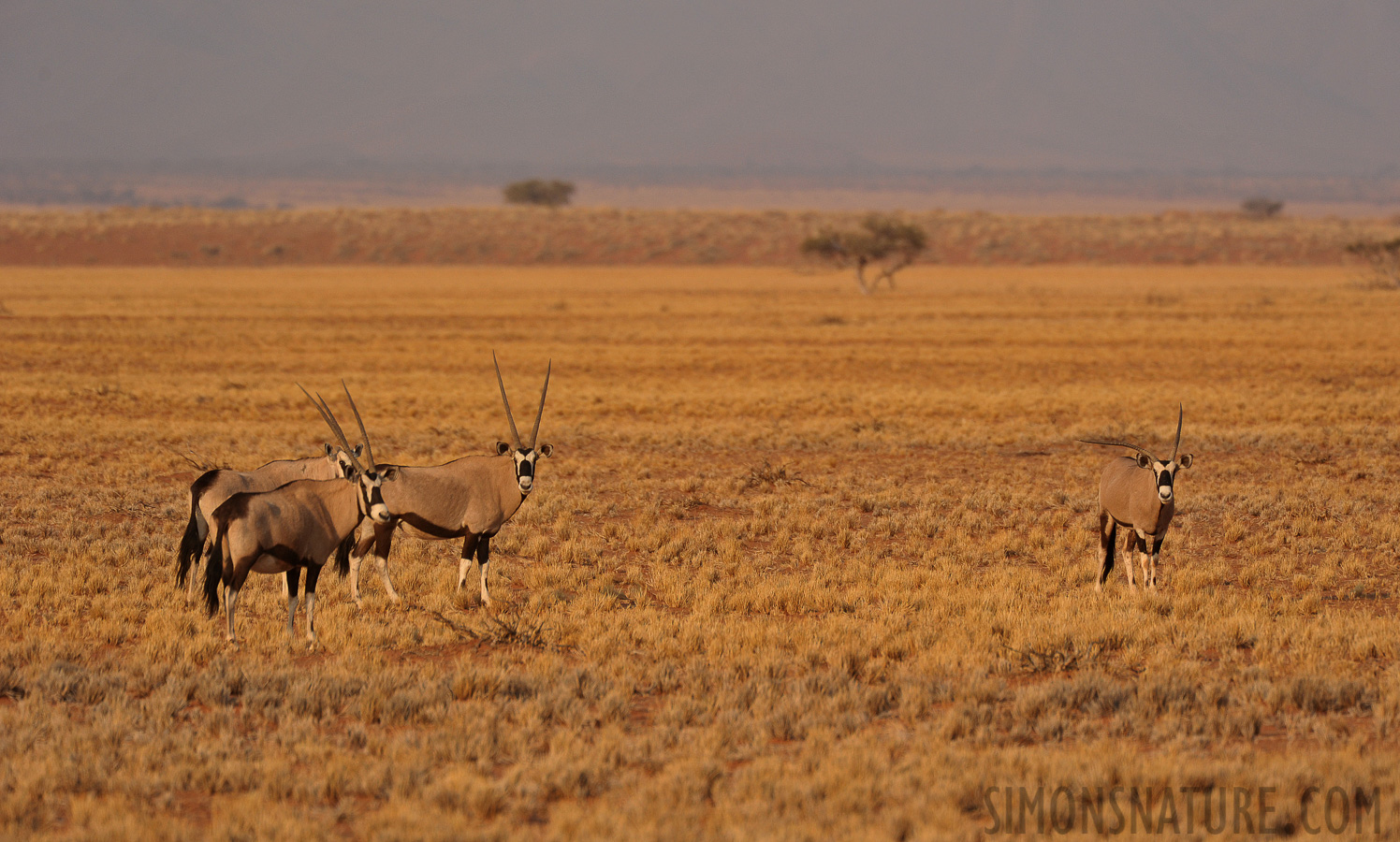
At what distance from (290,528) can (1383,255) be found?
60.4 meters

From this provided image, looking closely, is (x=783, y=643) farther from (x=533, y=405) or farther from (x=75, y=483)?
(x=533, y=405)

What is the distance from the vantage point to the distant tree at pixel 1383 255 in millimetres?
56312

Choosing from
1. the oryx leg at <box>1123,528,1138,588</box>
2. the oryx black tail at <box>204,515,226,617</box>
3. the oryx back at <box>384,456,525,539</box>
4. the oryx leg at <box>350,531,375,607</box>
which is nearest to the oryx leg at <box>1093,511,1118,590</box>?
the oryx leg at <box>1123,528,1138,588</box>

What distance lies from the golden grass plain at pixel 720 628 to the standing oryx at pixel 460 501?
45cm

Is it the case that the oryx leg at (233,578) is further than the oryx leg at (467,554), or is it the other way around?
the oryx leg at (467,554)

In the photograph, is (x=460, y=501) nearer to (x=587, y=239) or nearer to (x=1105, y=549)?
(x=1105, y=549)

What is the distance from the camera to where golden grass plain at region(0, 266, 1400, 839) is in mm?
6258

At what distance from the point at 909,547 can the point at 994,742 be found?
16.8 ft

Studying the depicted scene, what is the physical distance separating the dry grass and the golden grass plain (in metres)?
59.1

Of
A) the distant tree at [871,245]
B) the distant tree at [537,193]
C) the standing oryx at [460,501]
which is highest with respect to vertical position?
the distant tree at [537,193]

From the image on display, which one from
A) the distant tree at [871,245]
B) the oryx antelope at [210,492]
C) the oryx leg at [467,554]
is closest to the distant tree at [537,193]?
the distant tree at [871,245]

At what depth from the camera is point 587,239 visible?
88.2 m

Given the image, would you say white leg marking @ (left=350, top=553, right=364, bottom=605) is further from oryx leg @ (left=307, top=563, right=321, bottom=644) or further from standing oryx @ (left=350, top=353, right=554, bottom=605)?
oryx leg @ (left=307, top=563, right=321, bottom=644)

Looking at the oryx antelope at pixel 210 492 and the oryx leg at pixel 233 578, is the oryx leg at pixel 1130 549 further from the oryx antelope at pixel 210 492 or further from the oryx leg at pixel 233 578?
the oryx leg at pixel 233 578
